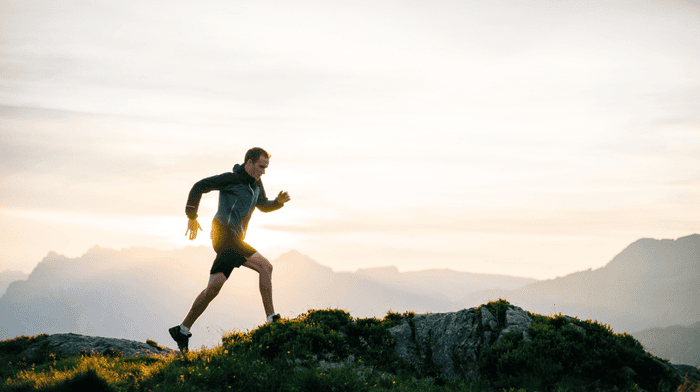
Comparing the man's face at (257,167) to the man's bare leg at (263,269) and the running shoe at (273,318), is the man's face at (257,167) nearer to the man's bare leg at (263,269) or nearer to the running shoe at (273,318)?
the man's bare leg at (263,269)

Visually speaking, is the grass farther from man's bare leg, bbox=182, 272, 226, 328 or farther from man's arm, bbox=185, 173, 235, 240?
man's arm, bbox=185, 173, 235, 240

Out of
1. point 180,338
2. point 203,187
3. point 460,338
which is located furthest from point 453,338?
point 203,187

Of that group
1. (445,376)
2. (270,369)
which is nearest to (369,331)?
(445,376)

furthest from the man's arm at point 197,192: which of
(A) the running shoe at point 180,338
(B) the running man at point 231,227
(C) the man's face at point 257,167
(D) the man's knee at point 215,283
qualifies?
(A) the running shoe at point 180,338

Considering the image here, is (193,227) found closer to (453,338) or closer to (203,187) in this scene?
(203,187)

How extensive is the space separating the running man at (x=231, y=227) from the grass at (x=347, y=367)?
90cm

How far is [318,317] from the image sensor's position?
32.8 feet

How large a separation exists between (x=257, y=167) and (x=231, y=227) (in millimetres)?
1499

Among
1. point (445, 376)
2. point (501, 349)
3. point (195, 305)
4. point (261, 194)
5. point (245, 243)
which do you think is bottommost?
point (445, 376)

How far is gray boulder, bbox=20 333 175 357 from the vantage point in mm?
11375

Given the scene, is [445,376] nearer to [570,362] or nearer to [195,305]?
[570,362]

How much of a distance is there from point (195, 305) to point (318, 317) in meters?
2.65

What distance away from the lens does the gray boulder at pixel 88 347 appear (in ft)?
37.3

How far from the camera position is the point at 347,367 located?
7789 mm
